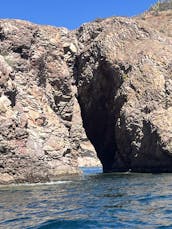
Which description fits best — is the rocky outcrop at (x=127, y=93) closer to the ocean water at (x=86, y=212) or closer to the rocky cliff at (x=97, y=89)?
the rocky cliff at (x=97, y=89)

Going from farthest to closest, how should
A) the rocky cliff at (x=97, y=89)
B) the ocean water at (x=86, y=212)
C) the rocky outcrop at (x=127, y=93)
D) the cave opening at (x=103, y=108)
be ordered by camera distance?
1. the cave opening at (x=103, y=108)
2. the rocky outcrop at (x=127, y=93)
3. the rocky cliff at (x=97, y=89)
4. the ocean water at (x=86, y=212)

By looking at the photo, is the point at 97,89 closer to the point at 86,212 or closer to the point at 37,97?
the point at 37,97

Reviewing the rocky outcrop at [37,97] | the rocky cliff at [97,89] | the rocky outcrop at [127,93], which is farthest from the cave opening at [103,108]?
the rocky outcrop at [37,97]

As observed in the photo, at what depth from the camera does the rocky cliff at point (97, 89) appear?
50344mm

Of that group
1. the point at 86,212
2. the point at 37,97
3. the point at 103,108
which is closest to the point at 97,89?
the point at 103,108

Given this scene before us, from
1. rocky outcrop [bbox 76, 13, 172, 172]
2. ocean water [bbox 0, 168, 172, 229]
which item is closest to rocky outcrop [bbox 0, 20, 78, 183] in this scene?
rocky outcrop [bbox 76, 13, 172, 172]

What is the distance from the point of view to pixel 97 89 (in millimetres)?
59156

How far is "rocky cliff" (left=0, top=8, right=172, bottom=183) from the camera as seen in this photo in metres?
50.3

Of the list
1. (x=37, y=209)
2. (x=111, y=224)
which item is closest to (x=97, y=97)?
(x=37, y=209)

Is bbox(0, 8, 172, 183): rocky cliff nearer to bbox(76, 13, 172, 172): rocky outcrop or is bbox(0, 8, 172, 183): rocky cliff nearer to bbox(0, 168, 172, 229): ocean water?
bbox(76, 13, 172, 172): rocky outcrop

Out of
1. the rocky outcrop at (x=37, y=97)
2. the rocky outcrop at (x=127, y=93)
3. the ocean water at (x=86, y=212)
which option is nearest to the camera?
the ocean water at (x=86, y=212)

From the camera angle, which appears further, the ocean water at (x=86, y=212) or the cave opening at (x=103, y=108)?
the cave opening at (x=103, y=108)

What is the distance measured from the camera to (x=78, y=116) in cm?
5978

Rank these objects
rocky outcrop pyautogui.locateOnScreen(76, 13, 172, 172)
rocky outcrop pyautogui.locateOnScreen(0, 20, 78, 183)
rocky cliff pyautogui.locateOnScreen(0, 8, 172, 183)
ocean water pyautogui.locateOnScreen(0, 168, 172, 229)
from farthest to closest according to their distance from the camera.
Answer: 1. rocky outcrop pyautogui.locateOnScreen(76, 13, 172, 172)
2. rocky cliff pyautogui.locateOnScreen(0, 8, 172, 183)
3. rocky outcrop pyautogui.locateOnScreen(0, 20, 78, 183)
4. ocean water pyautogui.locateOnScreen(0, 168, 172, 229)
